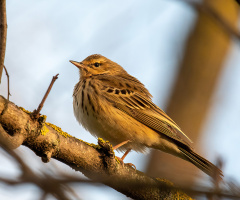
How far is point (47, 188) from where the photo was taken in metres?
2.36

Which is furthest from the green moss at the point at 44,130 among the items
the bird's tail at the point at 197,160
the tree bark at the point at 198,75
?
the tree bark at the point at 198,75

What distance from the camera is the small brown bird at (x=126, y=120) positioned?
6586mm

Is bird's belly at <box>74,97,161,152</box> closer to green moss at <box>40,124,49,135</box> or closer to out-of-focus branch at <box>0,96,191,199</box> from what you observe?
out-of-focus branch at <box>0,96,191,199</box>

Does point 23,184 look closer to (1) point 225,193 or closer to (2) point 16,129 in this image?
(1) point 225,193

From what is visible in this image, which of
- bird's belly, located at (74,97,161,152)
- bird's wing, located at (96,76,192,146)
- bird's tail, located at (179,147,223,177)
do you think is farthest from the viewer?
bird's wing, located at (96,76,192,146)

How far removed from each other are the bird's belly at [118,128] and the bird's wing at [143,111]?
13 centimetres

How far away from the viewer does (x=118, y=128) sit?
6.55 m

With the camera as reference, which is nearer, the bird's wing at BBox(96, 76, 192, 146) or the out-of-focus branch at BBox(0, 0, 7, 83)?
the out-of-focus branch at BBox(0, 0, 7, 83)

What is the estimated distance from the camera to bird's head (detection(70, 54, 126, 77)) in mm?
8422

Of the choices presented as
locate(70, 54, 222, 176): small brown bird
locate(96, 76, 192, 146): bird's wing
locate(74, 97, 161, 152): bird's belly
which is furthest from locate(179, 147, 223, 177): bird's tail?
locate(74, 97, 161, 152): bird's belly

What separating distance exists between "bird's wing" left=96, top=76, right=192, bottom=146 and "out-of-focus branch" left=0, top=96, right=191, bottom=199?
1.56m

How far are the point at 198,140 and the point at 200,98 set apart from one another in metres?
0.98

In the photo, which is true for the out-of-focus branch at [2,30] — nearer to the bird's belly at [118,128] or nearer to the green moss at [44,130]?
the green moss at [44,130]

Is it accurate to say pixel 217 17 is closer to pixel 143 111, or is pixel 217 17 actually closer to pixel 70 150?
pixel 70 150
